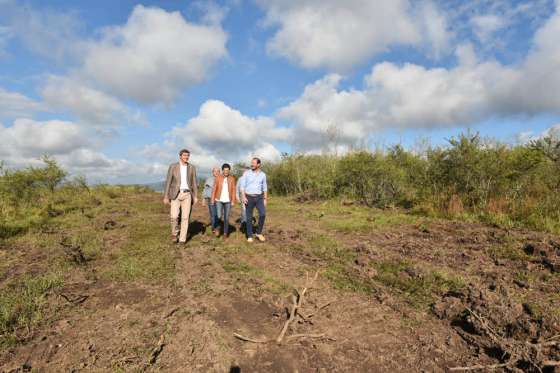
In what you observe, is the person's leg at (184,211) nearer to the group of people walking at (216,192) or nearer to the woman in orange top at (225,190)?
the group of people walking at (216,192)

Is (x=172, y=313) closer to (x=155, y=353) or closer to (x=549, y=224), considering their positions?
(x=155, y=353)

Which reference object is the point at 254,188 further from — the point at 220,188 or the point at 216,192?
the point at 216,192

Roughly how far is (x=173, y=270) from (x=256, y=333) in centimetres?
Result: 264

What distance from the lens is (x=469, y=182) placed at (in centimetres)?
1138

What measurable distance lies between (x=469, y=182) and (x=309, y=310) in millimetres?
10076

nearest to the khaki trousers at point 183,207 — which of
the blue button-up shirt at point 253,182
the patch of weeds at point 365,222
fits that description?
the blue button-up shirt at point 253,182

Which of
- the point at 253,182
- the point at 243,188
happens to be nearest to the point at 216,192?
the point at 243,188

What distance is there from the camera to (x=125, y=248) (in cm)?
712

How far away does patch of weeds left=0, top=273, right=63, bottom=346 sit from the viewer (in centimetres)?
342

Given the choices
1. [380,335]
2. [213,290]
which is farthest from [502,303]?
[213,290]

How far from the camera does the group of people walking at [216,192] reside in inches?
277

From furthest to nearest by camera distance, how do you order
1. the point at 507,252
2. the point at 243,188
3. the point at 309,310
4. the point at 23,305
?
the point at 243,188, the point at 507,252, the point at 309,310, the point at 23,305

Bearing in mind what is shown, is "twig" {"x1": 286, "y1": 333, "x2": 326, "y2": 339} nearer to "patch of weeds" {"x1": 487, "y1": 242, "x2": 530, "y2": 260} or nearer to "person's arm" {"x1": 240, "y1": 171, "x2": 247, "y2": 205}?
"person's arm" {"x1": 240, "y1": 171, "x2": 247, "y2": 205}

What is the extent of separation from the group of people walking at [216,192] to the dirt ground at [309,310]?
69cm
